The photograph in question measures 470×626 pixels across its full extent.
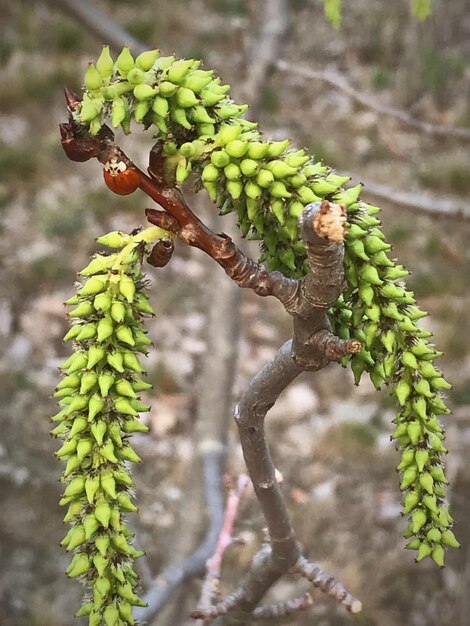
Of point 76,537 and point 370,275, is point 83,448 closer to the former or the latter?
point 76,537

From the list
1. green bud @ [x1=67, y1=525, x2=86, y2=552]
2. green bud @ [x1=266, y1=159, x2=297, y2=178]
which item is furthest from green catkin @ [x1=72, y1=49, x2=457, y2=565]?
green bud @ [x1=67, y1=525, x2=86, y2=552]

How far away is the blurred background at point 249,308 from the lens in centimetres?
237

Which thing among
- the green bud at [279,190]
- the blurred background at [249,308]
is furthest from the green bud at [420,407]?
the blurred background at [249,308]

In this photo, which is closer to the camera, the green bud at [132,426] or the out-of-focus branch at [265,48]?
the green bud at [132,426]

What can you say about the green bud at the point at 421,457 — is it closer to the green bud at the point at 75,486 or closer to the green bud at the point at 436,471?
the green bud at the point at 436,471

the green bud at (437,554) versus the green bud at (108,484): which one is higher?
the green bud at (437,554)

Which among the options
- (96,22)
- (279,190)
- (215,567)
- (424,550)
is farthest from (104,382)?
(96,22)

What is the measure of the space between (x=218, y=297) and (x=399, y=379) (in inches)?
60.2

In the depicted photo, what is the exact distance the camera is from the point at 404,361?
2.16 feet

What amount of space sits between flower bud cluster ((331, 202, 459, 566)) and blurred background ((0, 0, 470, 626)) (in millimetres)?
740

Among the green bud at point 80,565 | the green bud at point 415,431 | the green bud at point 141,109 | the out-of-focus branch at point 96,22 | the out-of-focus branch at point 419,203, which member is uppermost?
the out-of-focus branch at point 96,22

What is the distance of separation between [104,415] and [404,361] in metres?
0.27

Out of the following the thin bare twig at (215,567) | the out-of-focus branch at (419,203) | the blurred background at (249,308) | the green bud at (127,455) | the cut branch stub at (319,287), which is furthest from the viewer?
the blurred background at (249,308)

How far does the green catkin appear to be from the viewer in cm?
61
